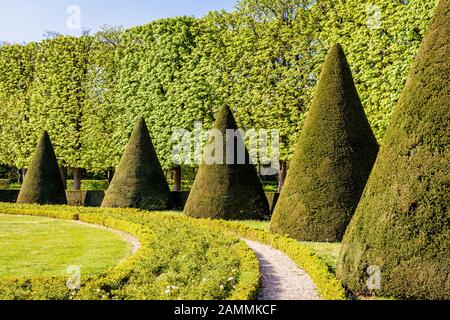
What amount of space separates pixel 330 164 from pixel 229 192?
5.94m

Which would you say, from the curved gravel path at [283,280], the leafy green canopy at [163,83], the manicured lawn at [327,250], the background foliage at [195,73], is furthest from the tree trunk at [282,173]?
the curved gravel path at [283,280]

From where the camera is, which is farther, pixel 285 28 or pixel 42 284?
pixel 285 28

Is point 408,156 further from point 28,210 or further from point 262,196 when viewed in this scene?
point 28,210

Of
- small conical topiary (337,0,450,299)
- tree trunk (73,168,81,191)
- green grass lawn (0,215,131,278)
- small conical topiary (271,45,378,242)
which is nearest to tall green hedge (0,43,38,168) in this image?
tree trunk (73,168,81,191)

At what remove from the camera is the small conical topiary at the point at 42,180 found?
79.4 ft

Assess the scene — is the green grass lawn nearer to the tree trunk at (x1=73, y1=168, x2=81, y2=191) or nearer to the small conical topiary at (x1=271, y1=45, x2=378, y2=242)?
the small conical topiary at (x1=271, y1=45, x2=378, y2=242)

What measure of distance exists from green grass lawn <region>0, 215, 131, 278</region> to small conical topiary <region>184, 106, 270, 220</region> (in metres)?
3.38

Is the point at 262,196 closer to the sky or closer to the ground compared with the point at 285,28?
closer to the ground

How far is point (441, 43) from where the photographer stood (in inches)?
308

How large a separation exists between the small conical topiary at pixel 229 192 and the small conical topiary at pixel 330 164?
4775 millimetres

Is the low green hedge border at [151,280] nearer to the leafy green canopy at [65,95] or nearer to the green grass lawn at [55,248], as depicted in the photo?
the green grass lawn at [55,248]

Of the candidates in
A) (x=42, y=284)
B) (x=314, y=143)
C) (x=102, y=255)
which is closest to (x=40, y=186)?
(x=102, y=255)

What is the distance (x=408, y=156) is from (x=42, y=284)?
577 cm

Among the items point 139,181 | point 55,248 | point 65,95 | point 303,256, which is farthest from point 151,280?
point 65,95
